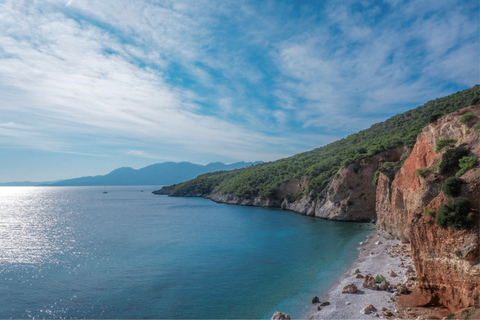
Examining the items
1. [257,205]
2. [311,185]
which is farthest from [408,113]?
[257,205]

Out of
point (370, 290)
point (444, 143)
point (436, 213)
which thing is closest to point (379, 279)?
point (370, 290)

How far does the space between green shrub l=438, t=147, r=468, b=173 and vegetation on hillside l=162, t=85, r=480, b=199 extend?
11.8 meters

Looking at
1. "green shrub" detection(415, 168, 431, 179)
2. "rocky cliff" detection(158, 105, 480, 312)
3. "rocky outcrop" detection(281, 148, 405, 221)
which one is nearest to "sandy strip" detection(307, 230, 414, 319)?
"rocky cliff" detection(158, 105, 480, 312)

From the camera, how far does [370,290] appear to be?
18.0 metres

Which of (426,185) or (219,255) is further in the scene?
(219,255)

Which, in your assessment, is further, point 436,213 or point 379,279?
point 379,279

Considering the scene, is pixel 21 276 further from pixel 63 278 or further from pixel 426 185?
pixel 426 185

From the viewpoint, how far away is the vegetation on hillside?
52156 mm

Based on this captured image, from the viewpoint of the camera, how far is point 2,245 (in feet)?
117

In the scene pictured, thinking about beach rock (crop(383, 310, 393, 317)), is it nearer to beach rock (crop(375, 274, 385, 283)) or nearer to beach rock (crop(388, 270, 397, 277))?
beach rock (crop(375, 274, 385, 283))

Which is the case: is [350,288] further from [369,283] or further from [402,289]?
[402,289]

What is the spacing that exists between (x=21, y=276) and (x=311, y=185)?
58162 millimetres

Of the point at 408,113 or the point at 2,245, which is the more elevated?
the point at 408,113

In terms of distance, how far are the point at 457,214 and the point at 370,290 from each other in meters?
9.23
